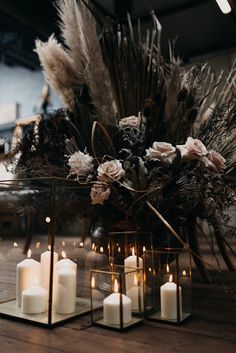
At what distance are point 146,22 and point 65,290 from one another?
3330 millimetres

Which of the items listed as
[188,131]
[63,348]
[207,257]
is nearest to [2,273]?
[63,348]

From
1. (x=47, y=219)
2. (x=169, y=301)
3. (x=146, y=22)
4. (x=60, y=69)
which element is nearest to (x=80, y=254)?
(x=47, y=219)

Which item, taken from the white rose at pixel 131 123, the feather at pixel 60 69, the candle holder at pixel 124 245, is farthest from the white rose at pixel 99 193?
the feather at pixel 60 69

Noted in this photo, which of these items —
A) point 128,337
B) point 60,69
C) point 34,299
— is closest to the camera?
point 128,337

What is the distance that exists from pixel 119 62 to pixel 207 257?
4.43 ft

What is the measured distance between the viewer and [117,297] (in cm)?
86

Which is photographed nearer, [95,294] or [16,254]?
[95,294]

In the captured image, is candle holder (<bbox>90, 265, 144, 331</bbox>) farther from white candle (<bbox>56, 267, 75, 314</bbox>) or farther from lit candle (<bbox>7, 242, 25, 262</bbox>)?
lit candle (<bbox>7, 242, 25, 262</bbox>)

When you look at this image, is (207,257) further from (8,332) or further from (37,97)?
(37,97)

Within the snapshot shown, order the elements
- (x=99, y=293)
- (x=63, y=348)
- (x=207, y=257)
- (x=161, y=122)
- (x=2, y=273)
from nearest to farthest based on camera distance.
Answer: (x=63, y=348)
(x=99, y=293)
(x=2, y=273)
(x=161, y=122)
(x=207, y=257)

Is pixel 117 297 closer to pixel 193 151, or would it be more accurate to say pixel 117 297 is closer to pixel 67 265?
pixel 67 265

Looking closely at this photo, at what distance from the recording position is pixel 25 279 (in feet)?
3.18

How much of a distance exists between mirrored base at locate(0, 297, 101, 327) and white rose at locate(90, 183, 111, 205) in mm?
273

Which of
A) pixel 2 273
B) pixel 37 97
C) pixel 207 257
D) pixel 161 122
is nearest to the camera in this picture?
pixel 2 273
